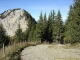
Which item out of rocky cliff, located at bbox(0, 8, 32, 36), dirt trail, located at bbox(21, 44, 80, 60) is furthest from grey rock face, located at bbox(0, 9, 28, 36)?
dirt trail, located at bbox(21, 44, 80, 60)

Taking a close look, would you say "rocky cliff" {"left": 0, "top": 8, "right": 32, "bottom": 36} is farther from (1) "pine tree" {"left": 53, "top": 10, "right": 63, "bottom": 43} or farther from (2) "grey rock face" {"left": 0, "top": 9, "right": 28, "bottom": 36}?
(1) "pine tree" {"left": 53, "top": 10, "right": 63, "bottom": 43}

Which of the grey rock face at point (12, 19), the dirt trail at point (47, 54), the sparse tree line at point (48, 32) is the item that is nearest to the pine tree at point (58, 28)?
the sparse tree line at point (48, 32)

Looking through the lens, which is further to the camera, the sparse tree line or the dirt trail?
the sparse tree line

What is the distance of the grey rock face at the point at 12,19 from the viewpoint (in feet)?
423

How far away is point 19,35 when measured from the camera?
262 feet

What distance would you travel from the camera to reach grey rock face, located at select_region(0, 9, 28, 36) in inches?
5074

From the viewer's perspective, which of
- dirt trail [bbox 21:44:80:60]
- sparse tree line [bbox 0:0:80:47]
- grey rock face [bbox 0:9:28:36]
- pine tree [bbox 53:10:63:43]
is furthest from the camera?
grey rock face [bbox 0:9:28:36]

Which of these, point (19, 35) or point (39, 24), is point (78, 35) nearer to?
point (39, 24)

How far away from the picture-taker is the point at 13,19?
449 feet

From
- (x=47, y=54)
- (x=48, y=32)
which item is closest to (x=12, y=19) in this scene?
(x=48, y=32)

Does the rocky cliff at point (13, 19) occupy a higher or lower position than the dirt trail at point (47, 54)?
higher

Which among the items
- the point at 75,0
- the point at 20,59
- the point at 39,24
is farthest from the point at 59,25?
the point at 20,59

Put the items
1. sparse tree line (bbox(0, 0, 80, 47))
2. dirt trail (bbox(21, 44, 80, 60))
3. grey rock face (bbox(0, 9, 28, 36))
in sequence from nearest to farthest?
dirt trail (bbox(21, 44, 80, 60)) < sparse tree line (bbox(0, 0, 80, 47)) < grey rock face (bbox(0, 9, 28, 36))

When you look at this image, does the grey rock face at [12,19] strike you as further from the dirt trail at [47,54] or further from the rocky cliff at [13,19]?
the dirt trail at [47,54]
